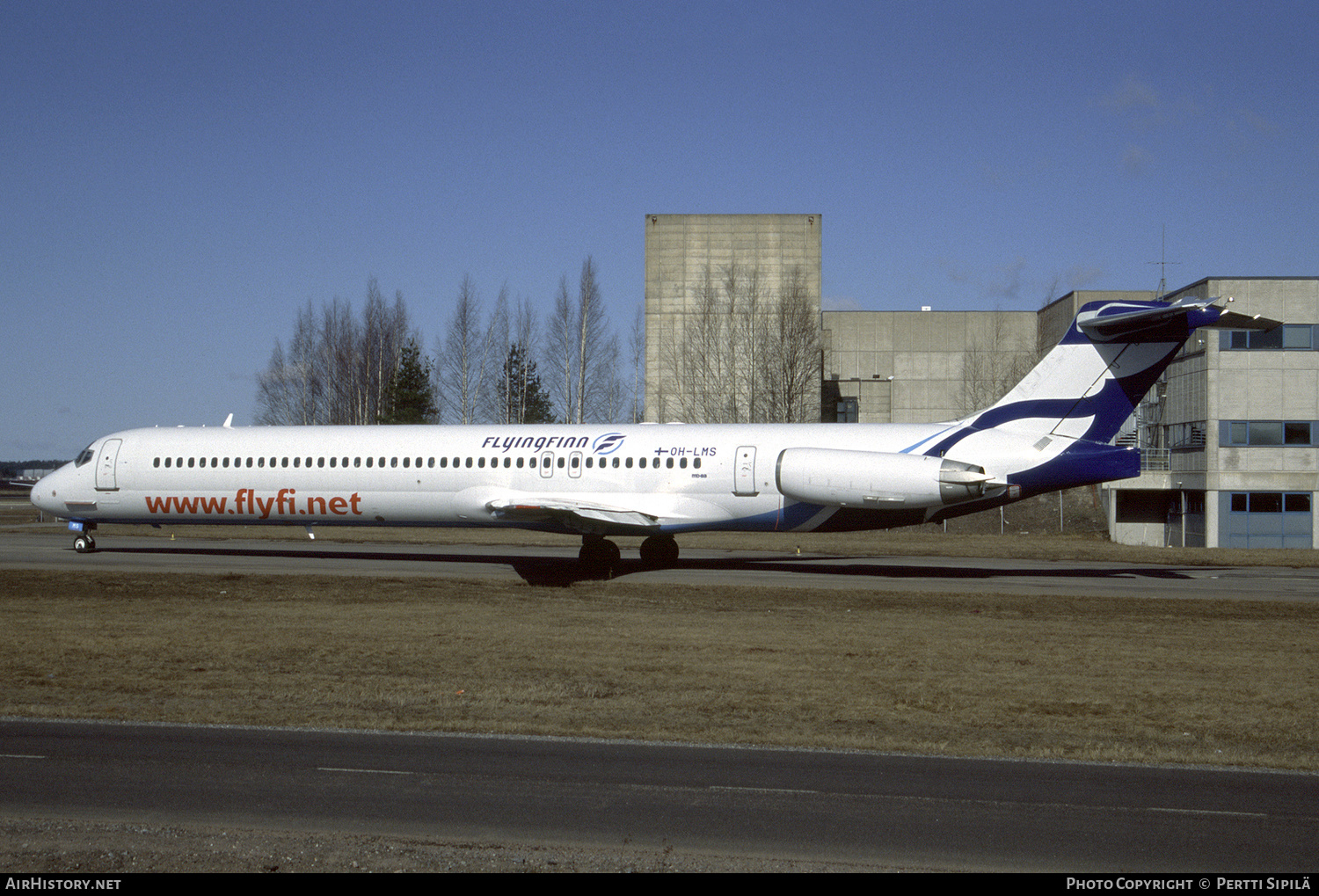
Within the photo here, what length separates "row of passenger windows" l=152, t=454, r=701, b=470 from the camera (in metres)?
25.3

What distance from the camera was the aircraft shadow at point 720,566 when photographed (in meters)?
24.6

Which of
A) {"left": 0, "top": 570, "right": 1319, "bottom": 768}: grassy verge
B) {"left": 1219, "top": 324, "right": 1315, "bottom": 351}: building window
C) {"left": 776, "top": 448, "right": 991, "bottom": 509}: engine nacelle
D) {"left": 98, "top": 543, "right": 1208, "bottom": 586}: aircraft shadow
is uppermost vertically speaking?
{"left": 1219, "top": 324, "right": 1315, "bottom": 351}: building window

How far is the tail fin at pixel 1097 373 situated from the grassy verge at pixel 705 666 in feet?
12.5

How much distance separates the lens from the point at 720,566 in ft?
87.5

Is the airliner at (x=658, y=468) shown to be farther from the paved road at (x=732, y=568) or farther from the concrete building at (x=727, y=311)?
the concrete building at (x=727, y=311)

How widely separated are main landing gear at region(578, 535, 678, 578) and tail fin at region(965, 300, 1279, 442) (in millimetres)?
8483

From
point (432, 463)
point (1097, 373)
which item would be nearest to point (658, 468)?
point (432, 463)

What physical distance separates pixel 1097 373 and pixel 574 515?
37.0 ft

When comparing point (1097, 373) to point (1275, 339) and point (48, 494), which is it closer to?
point (1275, 339)

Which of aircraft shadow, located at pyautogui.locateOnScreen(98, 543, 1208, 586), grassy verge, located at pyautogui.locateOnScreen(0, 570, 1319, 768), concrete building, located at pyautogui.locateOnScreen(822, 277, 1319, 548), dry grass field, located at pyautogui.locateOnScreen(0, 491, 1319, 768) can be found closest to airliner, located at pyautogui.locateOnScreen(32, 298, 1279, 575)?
aircraft shadow, located at pyautogui.locateOnScreen(98, 543, 1208, 586)

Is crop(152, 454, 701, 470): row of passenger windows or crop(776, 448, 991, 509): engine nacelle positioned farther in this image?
crop(152, 454, 701, 470): row of passenger windows

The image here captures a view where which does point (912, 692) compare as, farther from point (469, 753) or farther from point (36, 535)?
point (36, 535)

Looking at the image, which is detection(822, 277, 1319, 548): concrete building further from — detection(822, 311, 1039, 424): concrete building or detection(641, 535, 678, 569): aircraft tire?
detection(641, 535, 678, 569): aircraft tire

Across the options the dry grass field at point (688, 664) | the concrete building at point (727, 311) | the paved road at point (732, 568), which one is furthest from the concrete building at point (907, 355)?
the dry grass field at point (688, 664)
